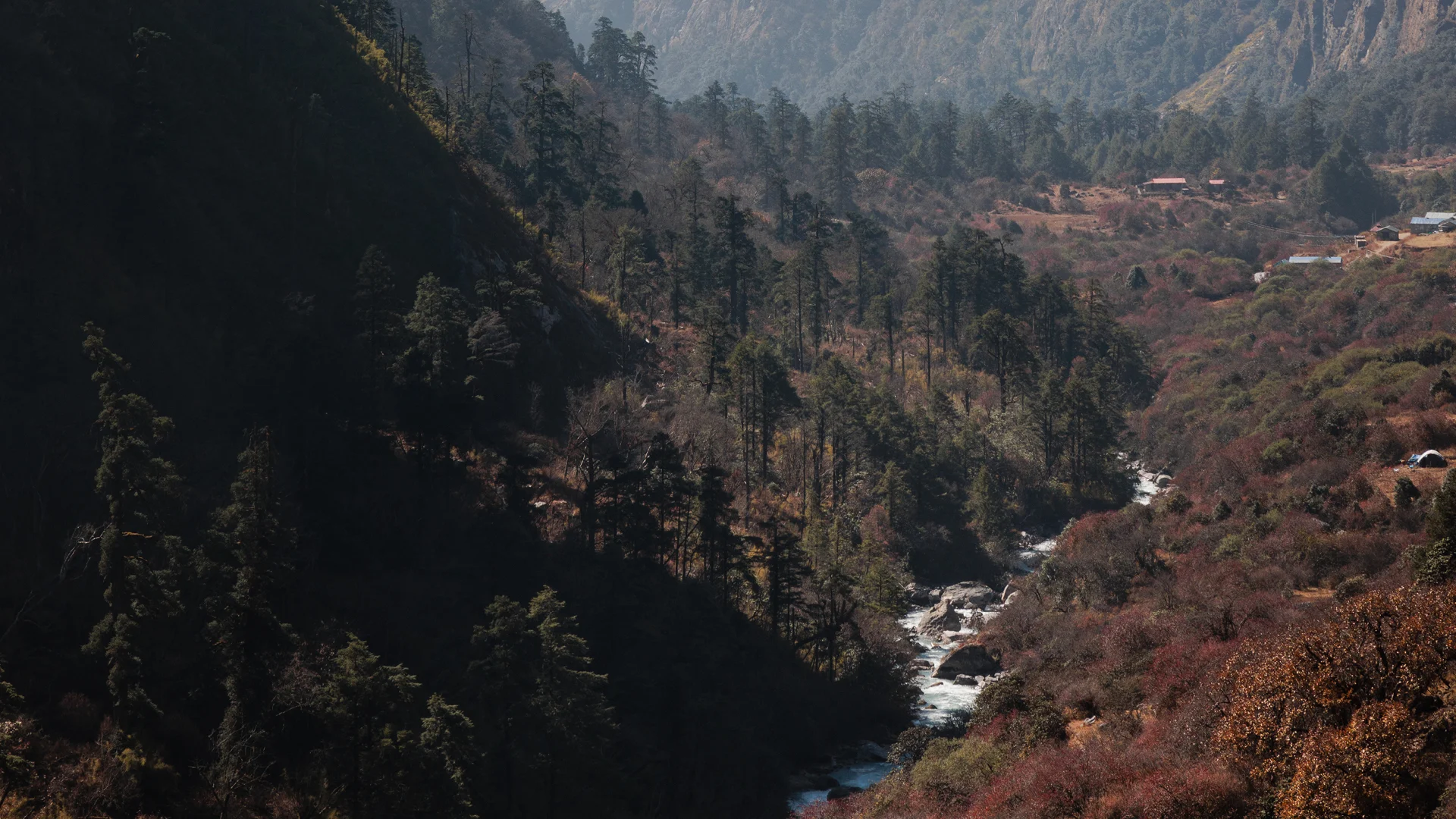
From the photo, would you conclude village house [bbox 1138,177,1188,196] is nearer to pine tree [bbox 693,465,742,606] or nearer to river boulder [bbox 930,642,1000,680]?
river boulder [bbox 930,642,1000,680]

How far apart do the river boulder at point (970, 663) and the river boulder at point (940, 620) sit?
6.30 m

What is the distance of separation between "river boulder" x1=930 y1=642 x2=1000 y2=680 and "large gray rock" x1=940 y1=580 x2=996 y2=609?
9489 mm

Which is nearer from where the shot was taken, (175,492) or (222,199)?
(175,492)

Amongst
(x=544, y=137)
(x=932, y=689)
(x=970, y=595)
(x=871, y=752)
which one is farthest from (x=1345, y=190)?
(x=871, y=752)

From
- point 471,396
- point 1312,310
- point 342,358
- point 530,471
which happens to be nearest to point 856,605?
point 530,471

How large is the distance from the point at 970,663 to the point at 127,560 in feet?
151

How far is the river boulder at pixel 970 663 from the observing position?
65500 millimetres

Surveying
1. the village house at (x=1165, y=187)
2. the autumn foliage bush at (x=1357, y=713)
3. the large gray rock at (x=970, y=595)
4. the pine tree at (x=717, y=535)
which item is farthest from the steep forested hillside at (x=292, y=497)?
the village house at (x=1165, y=187)

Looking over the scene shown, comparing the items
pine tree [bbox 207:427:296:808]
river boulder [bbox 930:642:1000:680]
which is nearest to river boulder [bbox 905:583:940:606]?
river boulder [bbox 930:642:1000:680]

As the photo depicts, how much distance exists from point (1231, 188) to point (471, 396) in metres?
146

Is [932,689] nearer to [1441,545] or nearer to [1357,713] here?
[1441,545]

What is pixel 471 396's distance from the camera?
191ft

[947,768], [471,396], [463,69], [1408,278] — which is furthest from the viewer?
[463,69]

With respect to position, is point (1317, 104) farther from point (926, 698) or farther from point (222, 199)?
point (222, 199)
